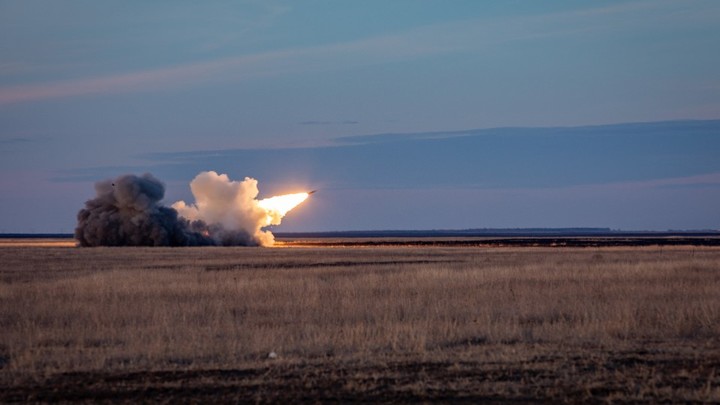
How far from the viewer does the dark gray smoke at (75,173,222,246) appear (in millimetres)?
95750

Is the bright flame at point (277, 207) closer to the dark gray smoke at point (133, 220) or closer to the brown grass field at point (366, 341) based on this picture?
the dark gray smoke at point (133, 220)

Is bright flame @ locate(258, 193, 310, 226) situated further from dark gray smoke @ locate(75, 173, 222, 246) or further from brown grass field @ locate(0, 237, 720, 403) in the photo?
brown grass field @ locate(0, 237, 720, 403)

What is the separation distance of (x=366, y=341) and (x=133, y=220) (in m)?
81.6

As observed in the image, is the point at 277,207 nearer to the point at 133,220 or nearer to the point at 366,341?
the point at 133,220

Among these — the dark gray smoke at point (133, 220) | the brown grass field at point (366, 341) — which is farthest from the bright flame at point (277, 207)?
the brown grass field at point (366, 341)

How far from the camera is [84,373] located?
15195mm

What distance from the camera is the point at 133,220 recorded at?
96.6 meters

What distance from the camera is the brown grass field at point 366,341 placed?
13.4 m

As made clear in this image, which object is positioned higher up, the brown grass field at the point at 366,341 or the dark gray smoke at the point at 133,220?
the dark gray smoke at the point at 133,220

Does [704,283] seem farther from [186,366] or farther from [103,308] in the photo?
[186,366]

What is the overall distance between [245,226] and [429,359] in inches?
3527

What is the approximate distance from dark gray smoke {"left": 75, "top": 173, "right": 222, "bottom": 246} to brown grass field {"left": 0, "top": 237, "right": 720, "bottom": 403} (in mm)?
62761

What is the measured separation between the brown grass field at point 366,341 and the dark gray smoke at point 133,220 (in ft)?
206

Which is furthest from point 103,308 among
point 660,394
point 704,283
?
point 704,283
